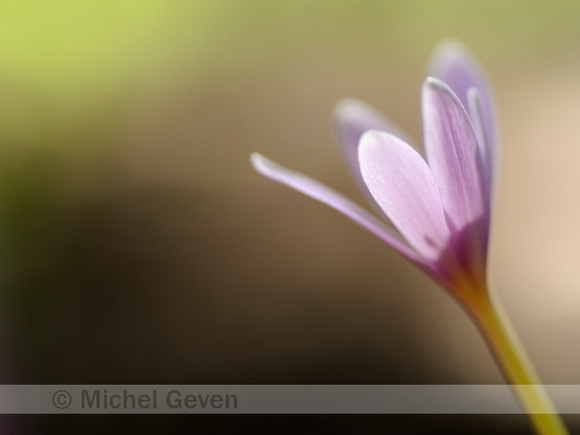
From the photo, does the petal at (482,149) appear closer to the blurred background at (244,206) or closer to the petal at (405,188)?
the petal at (405,188)

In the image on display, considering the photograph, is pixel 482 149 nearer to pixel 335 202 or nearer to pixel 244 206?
pixel 335 202

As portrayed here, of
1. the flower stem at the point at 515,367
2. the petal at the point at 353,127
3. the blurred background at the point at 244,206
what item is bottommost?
the flower stem at the point at 515,367

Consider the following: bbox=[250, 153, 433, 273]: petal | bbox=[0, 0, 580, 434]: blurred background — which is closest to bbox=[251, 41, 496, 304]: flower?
bbox=[250, 153, 433, 273]: petal

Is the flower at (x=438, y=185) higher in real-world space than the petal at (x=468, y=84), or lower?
lower

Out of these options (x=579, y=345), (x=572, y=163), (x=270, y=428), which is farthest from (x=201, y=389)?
(x=572, y=163)

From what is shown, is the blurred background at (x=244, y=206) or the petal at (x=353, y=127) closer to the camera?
the petal at (x=353, y=127)

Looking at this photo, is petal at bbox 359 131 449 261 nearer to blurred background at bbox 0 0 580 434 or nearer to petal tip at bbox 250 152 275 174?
petal tip at bbox 250 152 275 174

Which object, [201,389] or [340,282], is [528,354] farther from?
[201,389]

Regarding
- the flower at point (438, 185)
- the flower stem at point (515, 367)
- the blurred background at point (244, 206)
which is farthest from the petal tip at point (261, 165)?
the blurred background at point (244, 206)
